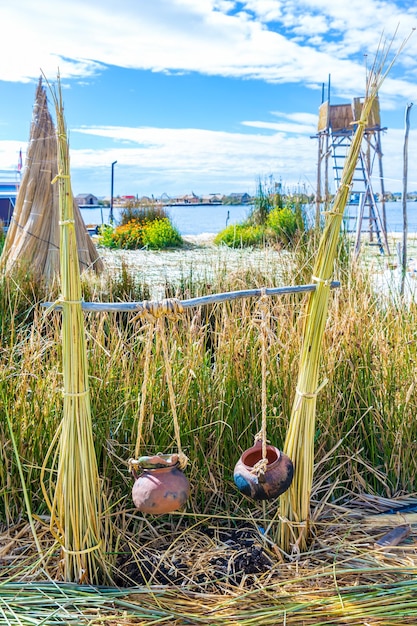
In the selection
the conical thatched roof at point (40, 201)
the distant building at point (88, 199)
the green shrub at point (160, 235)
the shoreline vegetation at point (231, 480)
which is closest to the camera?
the shoreline vegetation at point (231, 480)

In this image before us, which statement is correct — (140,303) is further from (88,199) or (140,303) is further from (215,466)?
(88,199)

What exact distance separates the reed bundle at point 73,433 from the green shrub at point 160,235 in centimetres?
845

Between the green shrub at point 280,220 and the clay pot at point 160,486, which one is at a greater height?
the green shrub at point 280,220

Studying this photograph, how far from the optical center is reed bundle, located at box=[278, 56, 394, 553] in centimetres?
188

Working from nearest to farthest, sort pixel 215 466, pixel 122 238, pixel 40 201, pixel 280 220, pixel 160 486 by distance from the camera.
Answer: pixel 160 486 → pixel 215 466 → pixel 40 201 → pixel 280 220 → pixel 122 238

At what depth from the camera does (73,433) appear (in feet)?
5.66

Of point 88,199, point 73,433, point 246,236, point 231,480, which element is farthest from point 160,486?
point 88,199

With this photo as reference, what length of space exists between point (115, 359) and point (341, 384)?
942 mm

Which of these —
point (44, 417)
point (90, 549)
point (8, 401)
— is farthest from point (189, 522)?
point (8, 401)

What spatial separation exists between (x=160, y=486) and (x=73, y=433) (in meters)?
0.29

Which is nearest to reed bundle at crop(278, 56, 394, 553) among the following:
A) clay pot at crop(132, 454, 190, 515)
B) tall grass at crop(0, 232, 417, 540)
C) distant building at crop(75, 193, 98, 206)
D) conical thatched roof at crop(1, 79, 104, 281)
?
tall grass at crop(0, 232, 417, 540)

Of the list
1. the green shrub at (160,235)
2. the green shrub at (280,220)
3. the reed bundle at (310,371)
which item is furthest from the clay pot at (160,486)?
the green shrub at (160,235)

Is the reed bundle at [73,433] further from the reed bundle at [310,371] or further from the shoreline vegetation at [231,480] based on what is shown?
the reed bundle at [310,371]

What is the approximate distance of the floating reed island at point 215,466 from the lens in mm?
1721
